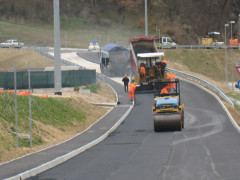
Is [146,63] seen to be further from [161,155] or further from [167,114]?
[161,155]

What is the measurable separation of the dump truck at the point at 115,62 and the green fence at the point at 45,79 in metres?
8.75

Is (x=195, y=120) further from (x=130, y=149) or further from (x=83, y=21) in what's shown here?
(x=83, y=21)

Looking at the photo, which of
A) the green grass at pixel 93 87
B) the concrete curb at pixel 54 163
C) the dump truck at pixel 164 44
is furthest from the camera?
the dump truck at pixel 164 44

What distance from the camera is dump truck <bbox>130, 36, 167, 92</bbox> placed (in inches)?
1732

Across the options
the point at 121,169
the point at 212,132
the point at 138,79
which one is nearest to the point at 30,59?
the point at 138,79

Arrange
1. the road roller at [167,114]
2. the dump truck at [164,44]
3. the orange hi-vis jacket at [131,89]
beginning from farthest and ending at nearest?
the dump truck at [164,44]
the orange hi-vis jacket at [131,89]
the road roller at [167,114]

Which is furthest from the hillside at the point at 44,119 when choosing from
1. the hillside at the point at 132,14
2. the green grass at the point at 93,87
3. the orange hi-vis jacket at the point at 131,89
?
the hillside at the point at 132,14

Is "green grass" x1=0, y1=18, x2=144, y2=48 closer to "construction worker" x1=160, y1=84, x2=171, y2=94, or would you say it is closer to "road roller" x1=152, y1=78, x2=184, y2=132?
"construction worker" x1=160, y1=84, x2=171, y2=94

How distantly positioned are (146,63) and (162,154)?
25251 millimetres

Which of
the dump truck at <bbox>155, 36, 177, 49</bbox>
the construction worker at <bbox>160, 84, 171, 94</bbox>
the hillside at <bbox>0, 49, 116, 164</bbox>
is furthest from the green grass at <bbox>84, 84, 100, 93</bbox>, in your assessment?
the dump truck at <bbox>155, 36, 177, 49</bbox>

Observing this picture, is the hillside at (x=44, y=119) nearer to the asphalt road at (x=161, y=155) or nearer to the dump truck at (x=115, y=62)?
the asphalt road at (x=161, y=155)

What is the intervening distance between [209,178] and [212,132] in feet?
43.4

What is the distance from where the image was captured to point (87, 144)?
23.3 meters

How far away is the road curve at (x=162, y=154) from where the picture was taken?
16.1 meters
